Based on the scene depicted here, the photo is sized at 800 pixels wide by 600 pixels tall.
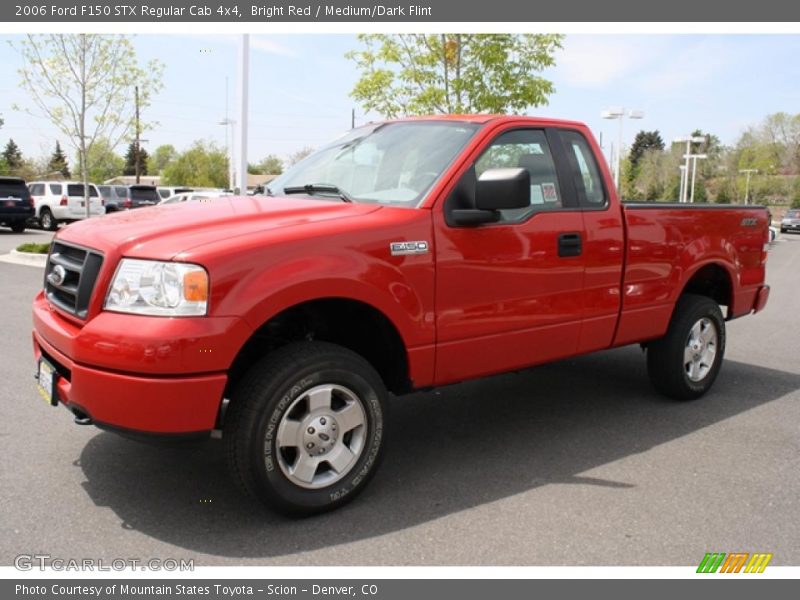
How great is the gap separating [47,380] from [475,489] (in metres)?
2.22

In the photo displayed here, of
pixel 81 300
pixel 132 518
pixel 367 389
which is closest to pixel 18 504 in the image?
pixel 132 518

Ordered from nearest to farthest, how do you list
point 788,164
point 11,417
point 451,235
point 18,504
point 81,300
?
point 81,300, point 18,504, point 451,235, point 11,417, point 788,164

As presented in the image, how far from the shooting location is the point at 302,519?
3471mm

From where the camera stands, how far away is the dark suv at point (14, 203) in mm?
22172

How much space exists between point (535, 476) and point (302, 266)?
182 centimetres

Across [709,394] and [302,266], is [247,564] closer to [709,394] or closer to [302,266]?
[302,266]

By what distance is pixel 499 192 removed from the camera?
373cm

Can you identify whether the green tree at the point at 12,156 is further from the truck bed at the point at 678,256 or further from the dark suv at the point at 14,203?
the truck bed at the point at 678,256

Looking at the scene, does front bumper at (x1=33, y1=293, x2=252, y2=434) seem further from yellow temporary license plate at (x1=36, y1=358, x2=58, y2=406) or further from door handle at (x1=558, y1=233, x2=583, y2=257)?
door handle at (x1=558, y1=233, x2=583, y2=257)

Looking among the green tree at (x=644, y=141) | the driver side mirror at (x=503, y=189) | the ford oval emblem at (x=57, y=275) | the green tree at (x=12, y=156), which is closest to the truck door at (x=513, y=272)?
the driver side mirror at (x=503, y=189)

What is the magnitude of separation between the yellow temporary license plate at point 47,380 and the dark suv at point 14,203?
21294mm

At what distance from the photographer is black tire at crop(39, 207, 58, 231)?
80.9 feet

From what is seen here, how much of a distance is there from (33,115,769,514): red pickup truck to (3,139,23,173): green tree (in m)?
65.0

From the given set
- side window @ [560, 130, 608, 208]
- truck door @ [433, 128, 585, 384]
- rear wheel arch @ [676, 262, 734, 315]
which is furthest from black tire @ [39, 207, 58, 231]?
truck door @ [433, 128, 585, 384]
